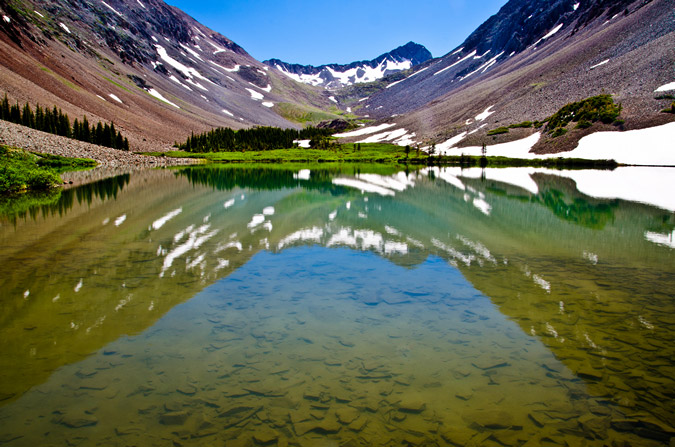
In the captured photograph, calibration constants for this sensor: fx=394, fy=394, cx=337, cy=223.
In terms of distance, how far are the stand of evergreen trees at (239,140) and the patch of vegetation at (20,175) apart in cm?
10055

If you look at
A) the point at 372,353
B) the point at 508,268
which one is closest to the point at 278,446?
the point at 372,353

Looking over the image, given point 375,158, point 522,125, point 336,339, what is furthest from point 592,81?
point 336,339

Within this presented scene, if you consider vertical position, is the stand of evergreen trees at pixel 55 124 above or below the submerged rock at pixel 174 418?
above

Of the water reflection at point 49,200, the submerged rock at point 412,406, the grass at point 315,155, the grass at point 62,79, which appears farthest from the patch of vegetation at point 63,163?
the grass at point 62,79

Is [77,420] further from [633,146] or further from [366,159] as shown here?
[366,159]

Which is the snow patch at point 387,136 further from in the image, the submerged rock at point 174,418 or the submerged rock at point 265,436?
the submerged rock at point 265,436

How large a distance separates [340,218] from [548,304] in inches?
642

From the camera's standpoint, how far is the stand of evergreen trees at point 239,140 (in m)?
141

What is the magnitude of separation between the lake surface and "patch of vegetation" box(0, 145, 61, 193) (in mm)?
21535

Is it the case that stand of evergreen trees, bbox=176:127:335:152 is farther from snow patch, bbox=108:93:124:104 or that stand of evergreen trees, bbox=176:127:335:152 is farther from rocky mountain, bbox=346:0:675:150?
rocky mountain, bbox=346:0:675:150

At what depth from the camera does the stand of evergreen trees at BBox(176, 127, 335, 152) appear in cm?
14100

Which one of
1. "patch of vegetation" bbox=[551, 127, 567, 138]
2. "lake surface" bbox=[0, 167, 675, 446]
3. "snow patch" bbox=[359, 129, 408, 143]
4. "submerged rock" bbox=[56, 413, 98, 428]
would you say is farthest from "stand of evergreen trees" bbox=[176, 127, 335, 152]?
"submerged rock" bbox=[56, 413, 98, 428]

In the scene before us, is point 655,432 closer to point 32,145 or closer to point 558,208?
point 558,208

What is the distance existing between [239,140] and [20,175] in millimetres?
121526
